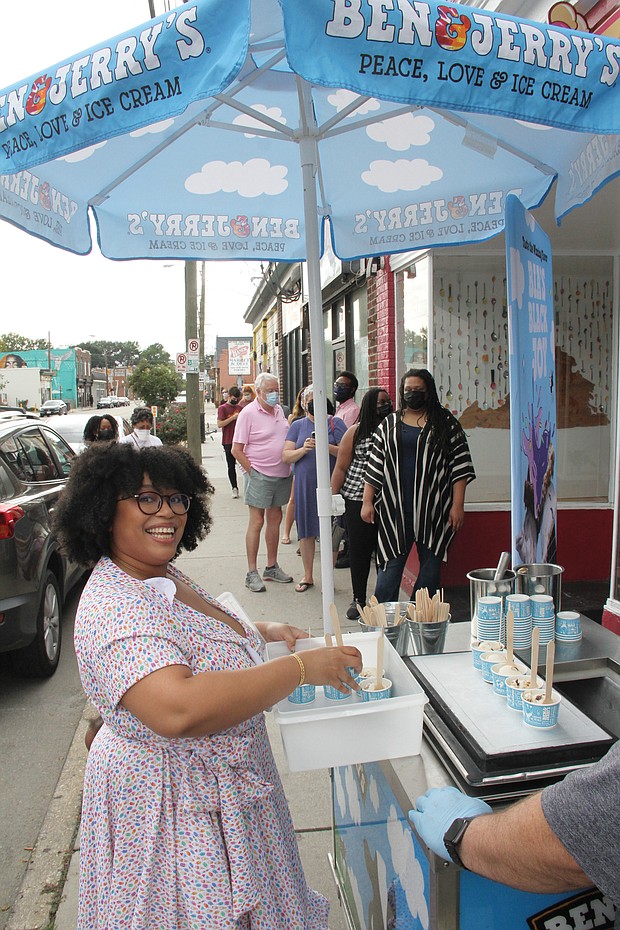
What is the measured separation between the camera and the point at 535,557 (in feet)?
9.82

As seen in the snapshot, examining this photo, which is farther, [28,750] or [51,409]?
[51,409]

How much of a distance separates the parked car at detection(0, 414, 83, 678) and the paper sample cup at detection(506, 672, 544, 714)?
9.00ft

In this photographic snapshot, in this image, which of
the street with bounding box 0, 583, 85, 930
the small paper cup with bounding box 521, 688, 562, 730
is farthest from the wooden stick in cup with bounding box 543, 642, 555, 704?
the street with bounding box 0, 583, 85, 930

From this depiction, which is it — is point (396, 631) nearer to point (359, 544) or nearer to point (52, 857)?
point (52, 857)

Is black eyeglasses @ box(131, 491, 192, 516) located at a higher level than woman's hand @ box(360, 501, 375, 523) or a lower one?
higher

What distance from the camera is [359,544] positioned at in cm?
517

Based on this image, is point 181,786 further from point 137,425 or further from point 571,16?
point 137,425

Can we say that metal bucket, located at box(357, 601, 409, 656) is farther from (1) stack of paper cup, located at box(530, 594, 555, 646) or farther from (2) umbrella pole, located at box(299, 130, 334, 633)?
(2) umbrella pole, located at box(299, 130, 334, 633)

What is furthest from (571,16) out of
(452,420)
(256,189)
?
(452,420)

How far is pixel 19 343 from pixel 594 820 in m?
127

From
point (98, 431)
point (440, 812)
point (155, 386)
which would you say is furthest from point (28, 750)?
point (155, 386)

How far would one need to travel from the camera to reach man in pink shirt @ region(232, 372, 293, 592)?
6.25 m

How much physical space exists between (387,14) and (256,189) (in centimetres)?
223

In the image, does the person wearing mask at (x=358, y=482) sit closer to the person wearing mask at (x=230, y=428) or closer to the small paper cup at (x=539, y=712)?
the small paper cup at (x=539, y=712)
